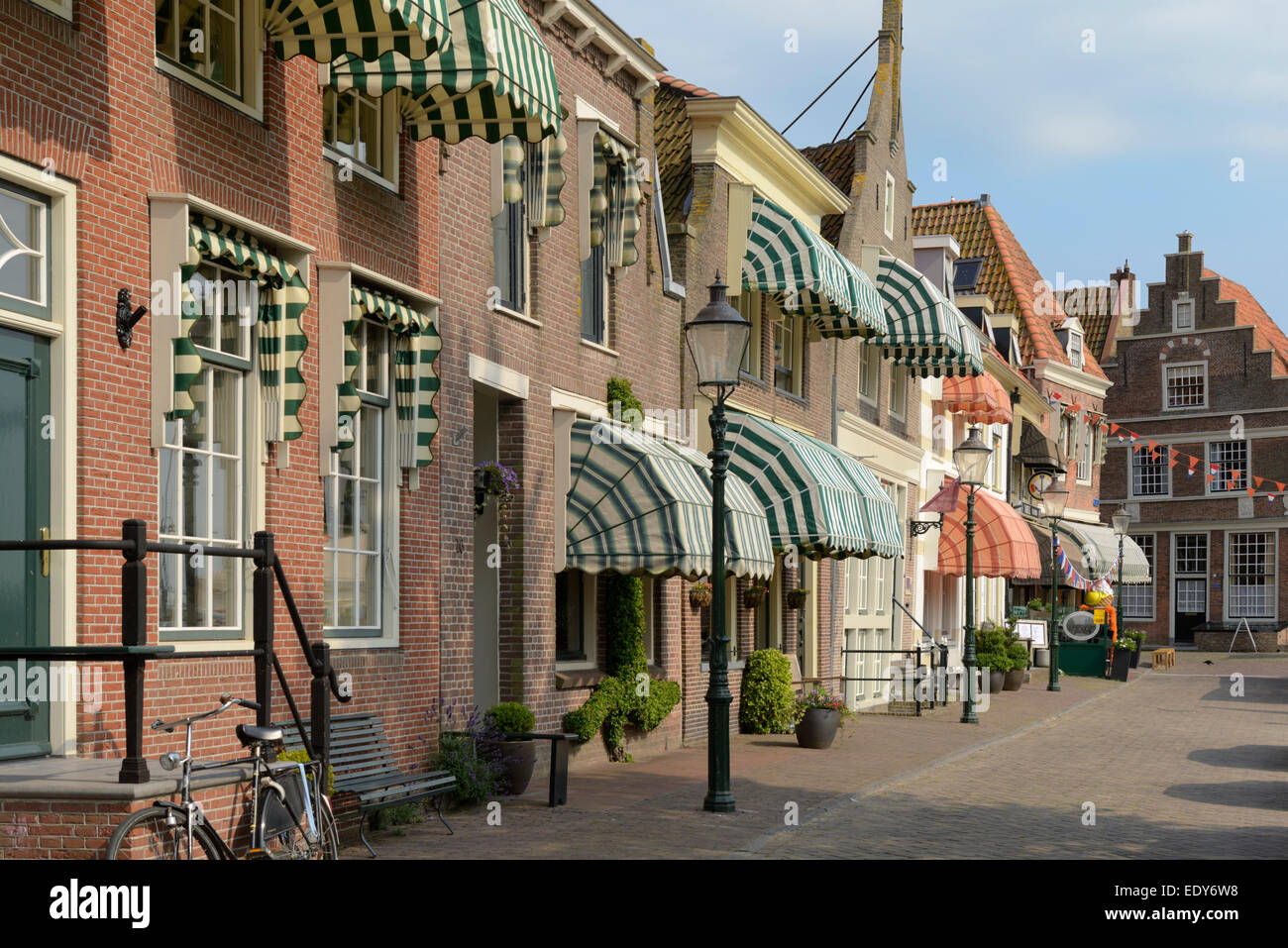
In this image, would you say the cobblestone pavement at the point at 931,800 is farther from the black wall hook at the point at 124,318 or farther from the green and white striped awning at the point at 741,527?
the black wall hook at the point at 124,318

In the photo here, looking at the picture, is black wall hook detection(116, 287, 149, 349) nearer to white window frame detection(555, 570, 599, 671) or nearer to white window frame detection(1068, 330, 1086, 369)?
white window frame detection(555, 570, 599, 671)

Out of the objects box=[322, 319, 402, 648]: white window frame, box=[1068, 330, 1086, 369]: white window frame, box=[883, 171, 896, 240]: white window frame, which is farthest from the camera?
box=[1068, 330, 1086, 369]: white window frame

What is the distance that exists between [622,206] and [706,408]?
3.72m

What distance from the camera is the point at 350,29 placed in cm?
1020

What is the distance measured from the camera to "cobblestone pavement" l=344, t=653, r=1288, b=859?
11203 millimetres

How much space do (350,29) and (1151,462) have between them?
172ft

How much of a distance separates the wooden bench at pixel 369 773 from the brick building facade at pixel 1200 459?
153 feet

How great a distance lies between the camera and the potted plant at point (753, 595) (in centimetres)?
2106

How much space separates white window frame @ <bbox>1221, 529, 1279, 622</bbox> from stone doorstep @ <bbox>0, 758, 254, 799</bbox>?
2032 inches

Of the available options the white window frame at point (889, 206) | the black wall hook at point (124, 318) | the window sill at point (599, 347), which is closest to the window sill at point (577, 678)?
the window sill at point (599, 347)

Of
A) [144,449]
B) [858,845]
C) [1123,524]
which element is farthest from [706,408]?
[1123,524]

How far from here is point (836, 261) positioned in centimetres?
2186

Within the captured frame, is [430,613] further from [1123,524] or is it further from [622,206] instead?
[1123,524]

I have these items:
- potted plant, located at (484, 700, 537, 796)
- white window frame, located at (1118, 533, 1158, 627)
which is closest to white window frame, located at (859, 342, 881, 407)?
potted plant, located at (484, 700, 537, 796)
